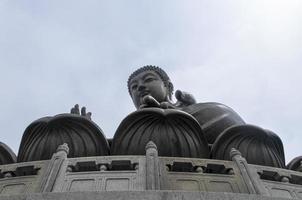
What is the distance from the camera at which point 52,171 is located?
23.4ft

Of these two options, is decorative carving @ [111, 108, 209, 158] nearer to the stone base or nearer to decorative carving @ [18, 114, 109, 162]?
decorative carving @ [18, 114, 109, 162]

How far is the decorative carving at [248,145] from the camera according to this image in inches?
378

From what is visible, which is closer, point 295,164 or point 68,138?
point 68,138

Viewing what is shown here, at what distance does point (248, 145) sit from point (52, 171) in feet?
15.7

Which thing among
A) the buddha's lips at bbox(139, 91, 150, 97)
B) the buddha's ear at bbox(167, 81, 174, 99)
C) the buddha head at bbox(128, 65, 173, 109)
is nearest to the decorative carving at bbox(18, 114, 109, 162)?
the buddha head at bbox(128, 65, 173, 109)

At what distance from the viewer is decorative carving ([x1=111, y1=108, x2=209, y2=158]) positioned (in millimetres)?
9352

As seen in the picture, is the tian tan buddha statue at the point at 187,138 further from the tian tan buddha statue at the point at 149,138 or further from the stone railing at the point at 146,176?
the stone railing at the point at 146,176

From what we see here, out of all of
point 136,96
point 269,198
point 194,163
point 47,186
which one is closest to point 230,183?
point 194,163

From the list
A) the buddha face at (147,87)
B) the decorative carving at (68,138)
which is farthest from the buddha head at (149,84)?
the decorative carving at (68,138)

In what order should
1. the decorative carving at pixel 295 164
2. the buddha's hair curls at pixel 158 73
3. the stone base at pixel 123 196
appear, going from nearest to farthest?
the stone base at pixel 123 196 < the decorative carving at pixel 295 164 < the buddha's hair curls at pixel 158 73

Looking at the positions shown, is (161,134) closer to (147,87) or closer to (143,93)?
(143,93)

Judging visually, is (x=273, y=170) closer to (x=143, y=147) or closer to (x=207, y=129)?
(x=143, y=147)

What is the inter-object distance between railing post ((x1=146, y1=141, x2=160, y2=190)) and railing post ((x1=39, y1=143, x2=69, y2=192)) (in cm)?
157

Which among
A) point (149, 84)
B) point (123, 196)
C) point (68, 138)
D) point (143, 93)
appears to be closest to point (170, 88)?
point (149, 84)
